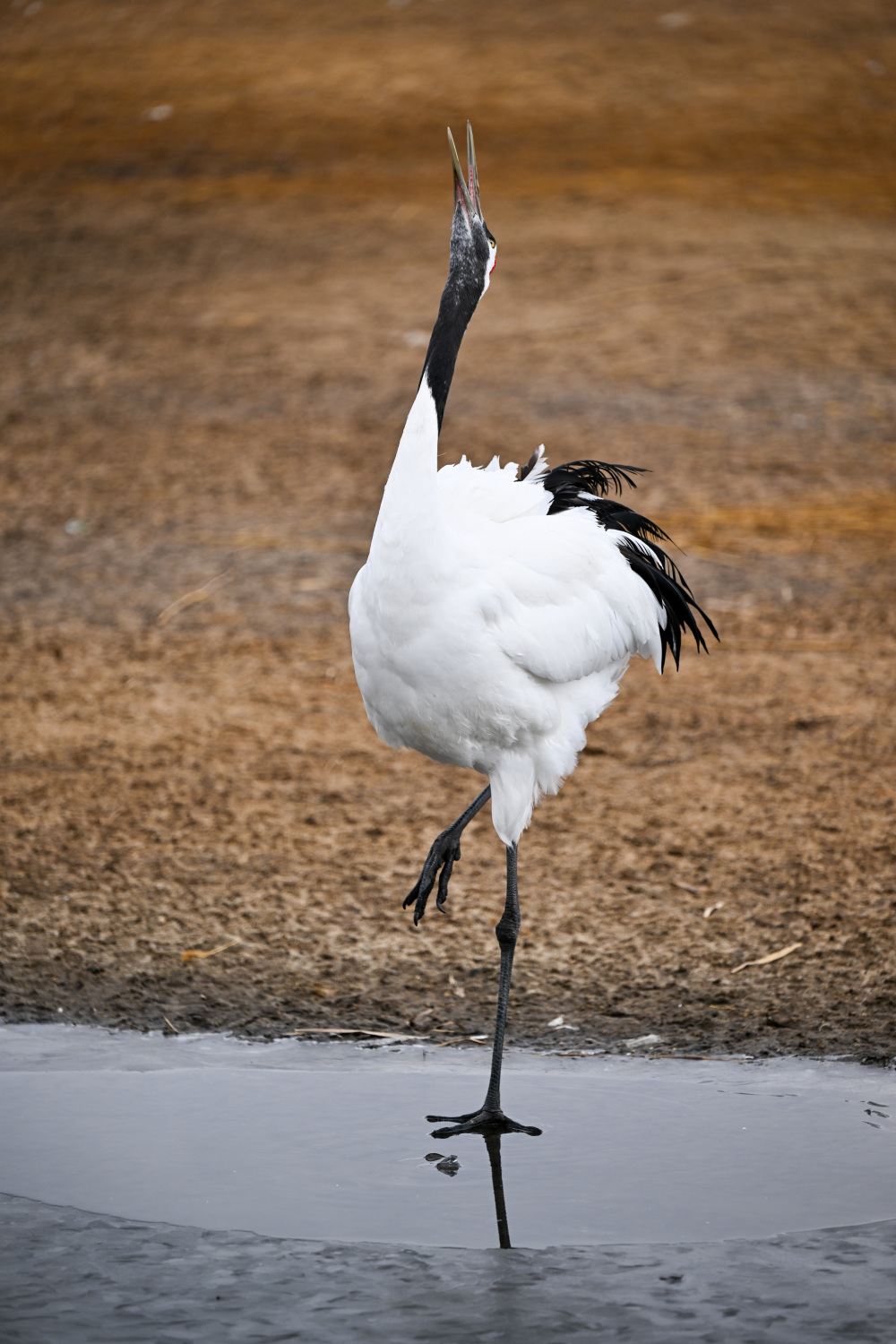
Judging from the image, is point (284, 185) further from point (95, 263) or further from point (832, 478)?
point (832, 478)

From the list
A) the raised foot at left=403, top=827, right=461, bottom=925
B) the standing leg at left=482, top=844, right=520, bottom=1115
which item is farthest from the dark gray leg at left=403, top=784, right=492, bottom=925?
the standing leg at left=482, top=844, right=520, bottom=1115

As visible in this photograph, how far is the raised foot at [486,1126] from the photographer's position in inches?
145

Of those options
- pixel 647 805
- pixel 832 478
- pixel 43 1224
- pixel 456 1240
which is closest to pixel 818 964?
pixel 647 805

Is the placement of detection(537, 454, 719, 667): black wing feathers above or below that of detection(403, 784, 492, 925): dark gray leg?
above

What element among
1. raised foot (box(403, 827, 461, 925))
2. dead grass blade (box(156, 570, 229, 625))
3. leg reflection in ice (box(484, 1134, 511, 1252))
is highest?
dead grass blade (box(156, 570, 229, 625))

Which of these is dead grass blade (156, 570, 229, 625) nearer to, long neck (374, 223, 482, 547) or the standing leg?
the standing leg

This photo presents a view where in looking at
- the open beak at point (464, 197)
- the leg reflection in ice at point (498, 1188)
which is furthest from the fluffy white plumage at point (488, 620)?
the leg reflection in ice at point (498, 1188)

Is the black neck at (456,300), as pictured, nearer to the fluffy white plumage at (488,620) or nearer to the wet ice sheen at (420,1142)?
the fluffy white plumage at (488,620)

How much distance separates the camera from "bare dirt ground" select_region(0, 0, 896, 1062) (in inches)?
184

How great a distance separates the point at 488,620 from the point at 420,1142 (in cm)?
129

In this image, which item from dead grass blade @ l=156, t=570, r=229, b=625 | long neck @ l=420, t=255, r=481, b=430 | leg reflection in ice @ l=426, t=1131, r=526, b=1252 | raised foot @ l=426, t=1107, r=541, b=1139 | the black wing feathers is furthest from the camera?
dead grass blade @ l=156, t=570, r=229, b=625

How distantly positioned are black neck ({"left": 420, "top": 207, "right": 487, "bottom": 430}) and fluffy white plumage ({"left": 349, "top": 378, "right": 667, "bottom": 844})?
5.6 inches

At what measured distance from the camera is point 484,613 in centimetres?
382

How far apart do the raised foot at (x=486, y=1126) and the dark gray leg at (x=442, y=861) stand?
66 cm
